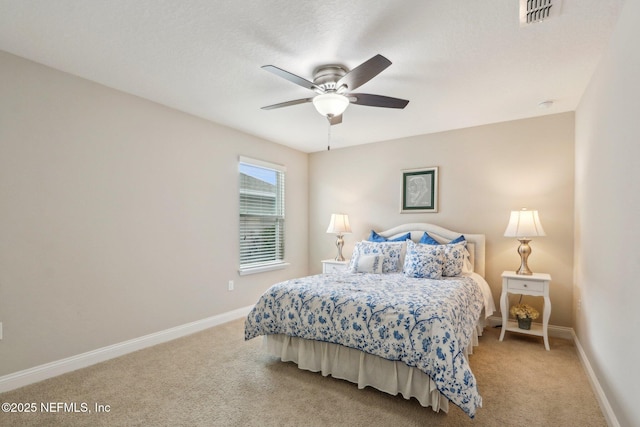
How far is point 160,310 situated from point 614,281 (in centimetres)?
389

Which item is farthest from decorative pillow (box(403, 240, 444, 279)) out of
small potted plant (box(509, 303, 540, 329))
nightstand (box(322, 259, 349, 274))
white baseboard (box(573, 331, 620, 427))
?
white baseboard (box(573, 331, 620, 427))

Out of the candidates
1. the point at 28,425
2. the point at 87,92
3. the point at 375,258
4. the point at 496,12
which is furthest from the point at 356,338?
the point at 87,92

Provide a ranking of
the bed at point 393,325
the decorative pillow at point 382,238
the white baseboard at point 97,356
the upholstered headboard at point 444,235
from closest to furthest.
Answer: the bed at point 393,325, the white baseboard at point 97,356, the upholstered headboard at point 444,235, the decorative pillow at point 382,238

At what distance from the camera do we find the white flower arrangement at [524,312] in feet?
11.0

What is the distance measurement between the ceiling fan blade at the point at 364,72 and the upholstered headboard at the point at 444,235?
8.21 ft

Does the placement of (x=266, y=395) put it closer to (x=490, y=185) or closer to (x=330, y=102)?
(x=330, y=102)

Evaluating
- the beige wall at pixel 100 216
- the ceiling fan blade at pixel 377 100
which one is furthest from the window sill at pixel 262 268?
→ the ceiling fan blade at pixel 377 100

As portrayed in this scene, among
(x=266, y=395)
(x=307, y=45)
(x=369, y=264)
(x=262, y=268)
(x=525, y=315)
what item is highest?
(x=307, y=45)

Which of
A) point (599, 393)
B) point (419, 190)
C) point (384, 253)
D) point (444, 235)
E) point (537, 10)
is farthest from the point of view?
point (419, 190)

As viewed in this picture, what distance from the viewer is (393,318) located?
2205 millimetres

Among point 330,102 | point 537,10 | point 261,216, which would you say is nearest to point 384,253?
point 261,216

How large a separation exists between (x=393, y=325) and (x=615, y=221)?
1.54 metres

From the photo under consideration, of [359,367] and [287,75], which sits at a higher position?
[287,75]

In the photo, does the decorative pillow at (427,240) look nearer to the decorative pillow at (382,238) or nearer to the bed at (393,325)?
the decorative pillow at (382,238)
